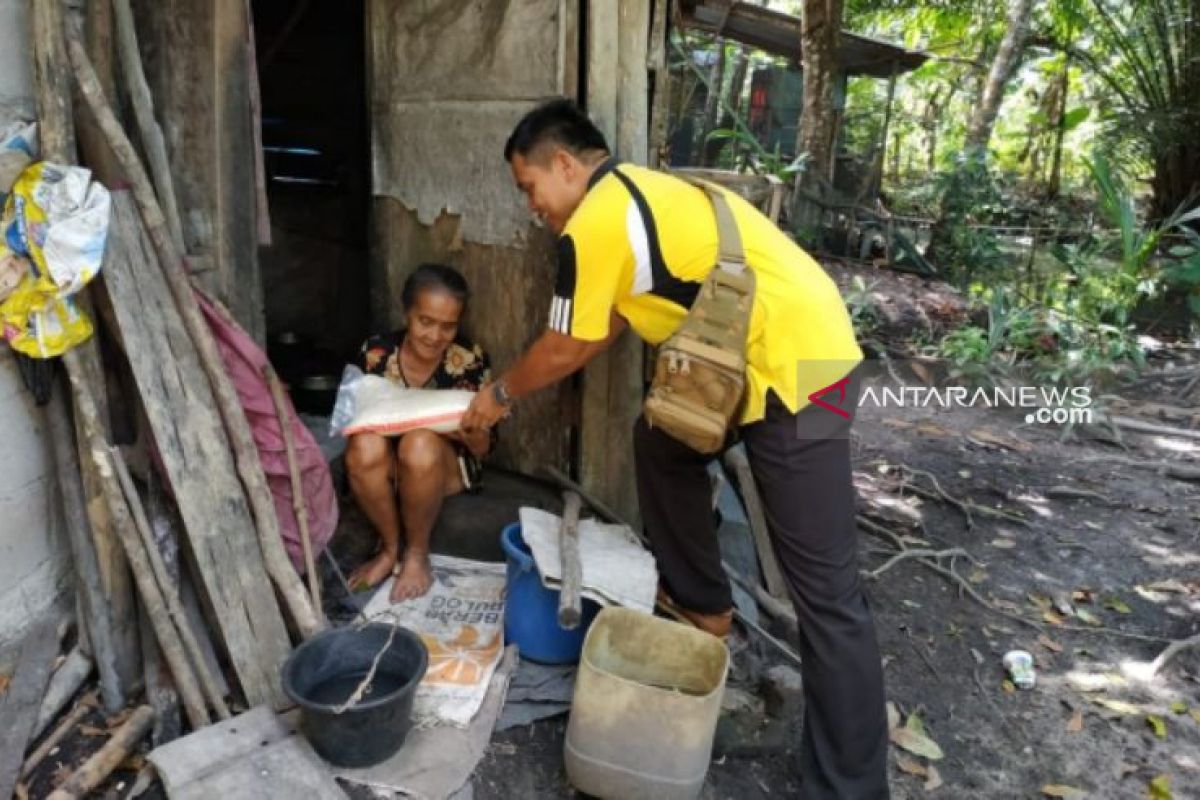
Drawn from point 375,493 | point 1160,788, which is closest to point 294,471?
point 375,493

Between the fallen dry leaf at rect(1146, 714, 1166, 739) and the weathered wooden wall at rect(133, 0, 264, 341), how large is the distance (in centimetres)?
364

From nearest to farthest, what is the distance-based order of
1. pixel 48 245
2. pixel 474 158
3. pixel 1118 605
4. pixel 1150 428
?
pixel 48 245 → pixel 474 158 → pixel 1118 605 → pixel 1150 428

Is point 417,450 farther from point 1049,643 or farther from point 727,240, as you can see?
point 1049,643

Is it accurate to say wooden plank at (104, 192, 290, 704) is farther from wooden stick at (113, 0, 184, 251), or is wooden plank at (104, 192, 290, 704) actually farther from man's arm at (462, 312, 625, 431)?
man's arm at (462, 312, 625, 431)

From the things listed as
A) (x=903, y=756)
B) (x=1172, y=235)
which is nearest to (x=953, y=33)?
(x=1172, y=235)

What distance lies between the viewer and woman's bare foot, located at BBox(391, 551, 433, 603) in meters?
3.36

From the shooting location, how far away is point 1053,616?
13.3 ft

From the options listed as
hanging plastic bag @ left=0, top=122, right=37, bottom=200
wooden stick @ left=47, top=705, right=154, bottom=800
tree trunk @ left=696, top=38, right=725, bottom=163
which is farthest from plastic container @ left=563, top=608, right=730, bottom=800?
tree trunk @ left=696, top=38, right=725, bottom=163

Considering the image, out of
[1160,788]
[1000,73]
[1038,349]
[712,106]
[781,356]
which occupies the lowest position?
[1160,788]

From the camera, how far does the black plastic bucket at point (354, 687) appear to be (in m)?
2.44

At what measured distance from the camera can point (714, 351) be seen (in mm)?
2422

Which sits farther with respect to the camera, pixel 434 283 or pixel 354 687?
pixel 434 283

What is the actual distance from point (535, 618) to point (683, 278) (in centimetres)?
128

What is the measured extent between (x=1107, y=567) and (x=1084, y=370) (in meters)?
2.88
